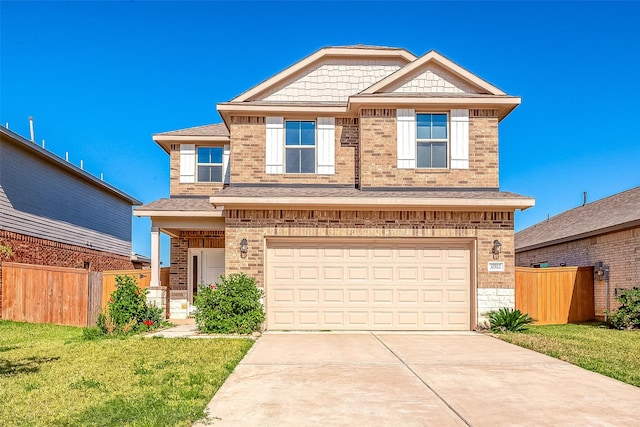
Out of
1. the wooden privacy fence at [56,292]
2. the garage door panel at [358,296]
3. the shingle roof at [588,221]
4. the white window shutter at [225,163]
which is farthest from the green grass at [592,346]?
the wooden privacy fence at [56,292]

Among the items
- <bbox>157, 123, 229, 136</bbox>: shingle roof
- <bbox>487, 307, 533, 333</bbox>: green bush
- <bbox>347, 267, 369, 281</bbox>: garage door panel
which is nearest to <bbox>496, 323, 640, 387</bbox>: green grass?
<bbox>487, 307, 533, 333</bbox>: green bush

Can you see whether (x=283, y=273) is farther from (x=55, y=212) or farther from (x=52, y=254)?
(x=55, y=212)

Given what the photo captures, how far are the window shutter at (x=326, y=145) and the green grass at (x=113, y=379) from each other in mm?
5500

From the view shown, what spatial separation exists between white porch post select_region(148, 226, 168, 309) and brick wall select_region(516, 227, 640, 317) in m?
12.9

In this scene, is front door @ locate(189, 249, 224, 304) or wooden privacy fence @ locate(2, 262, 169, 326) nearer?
wooden privacy fence @ locate(2, 262, 169, 326)

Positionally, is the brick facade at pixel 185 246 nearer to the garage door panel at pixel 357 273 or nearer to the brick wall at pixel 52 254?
the brick wall at pixel 52 254

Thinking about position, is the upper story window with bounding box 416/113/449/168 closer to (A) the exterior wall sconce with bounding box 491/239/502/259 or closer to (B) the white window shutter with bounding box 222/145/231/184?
(A) the exterior wall sconce with bounding box 491/239/502/259

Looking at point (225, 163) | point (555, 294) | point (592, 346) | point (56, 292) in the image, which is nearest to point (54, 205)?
point (56, 292)

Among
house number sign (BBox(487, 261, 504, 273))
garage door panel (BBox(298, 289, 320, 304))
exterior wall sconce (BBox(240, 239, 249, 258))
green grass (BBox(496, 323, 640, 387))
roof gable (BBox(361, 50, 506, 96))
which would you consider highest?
roof gable (BBox(361, 50, 506, 96))

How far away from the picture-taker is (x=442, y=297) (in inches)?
557

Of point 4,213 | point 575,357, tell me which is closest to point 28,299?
point 4,213

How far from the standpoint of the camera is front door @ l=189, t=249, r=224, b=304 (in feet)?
59.9

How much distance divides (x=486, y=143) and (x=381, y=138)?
106 inches

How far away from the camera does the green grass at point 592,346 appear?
875 centimetres
